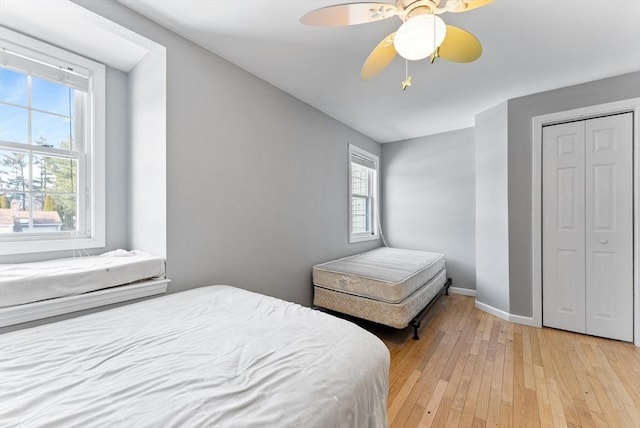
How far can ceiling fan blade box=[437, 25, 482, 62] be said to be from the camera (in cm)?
136

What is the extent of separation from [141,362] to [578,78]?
12.5ft

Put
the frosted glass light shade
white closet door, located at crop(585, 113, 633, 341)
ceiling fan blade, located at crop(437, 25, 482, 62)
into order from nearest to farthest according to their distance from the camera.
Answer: the frosted glass light shade
ceiling fan blade, located at crop(437, 25, 482, 62)
white closet door, located at crop(585, 113, 633, 341)

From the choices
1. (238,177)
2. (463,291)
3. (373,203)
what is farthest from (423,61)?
(463,291)

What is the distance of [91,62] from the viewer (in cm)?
186

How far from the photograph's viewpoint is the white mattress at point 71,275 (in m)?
1.22

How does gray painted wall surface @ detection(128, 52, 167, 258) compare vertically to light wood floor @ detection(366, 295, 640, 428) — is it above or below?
above

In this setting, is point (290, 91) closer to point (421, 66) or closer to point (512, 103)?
point (421, 66)

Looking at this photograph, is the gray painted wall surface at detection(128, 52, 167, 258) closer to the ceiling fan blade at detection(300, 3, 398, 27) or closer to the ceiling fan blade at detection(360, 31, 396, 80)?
the ceiling fan blade at detection(300, 3, 398, 27)

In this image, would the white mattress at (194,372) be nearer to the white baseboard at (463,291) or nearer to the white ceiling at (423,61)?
the white ceiling at (423,61)

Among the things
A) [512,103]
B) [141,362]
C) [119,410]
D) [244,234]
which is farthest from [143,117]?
[512,103]

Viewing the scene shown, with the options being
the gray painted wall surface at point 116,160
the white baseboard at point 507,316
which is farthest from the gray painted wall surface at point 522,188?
the gray painted wall surface at point 116,160

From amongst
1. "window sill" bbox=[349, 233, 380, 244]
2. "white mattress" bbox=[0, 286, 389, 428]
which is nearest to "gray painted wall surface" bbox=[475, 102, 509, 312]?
"window sill" bbox=[349, 233, 380, 244]

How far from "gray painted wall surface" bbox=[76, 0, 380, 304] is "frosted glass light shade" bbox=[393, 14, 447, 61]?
142 cm

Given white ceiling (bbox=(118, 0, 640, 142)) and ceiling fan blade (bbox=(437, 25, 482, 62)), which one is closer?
ceiling fan blade (bbox=(437, 25, 482, 62))
